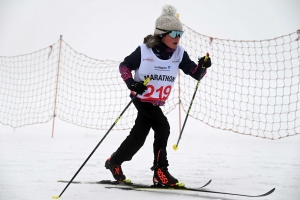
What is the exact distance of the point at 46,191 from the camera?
350cm

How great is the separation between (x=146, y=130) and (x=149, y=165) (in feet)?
3.62

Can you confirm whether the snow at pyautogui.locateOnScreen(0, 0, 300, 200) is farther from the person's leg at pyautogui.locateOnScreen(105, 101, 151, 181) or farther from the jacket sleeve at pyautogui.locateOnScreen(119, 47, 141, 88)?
the jacket sleeve at pyautogui.locateOnScreen(119, 47, 141, 88)

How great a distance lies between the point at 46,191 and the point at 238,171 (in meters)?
2.08

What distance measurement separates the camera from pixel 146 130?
393cm

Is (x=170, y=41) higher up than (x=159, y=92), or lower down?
higher up

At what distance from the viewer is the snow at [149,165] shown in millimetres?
3496

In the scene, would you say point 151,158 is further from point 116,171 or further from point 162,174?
point 162,174

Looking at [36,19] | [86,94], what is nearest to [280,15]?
[86,94]

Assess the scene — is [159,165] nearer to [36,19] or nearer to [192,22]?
[192,22]

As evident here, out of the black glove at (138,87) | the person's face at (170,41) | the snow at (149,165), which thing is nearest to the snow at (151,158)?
the snow at (149,165)

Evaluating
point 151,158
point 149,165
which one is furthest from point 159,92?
point 151,158

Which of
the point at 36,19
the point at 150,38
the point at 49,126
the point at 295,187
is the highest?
the point at 36,19

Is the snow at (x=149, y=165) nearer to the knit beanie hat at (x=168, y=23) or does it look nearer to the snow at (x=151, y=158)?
the snow at (x=151, y=158)

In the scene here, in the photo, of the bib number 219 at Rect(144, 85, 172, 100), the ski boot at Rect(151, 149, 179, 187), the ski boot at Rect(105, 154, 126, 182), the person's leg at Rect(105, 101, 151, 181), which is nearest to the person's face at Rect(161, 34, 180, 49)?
the bib number 219 at Rect(144, 85, 172, 100)
